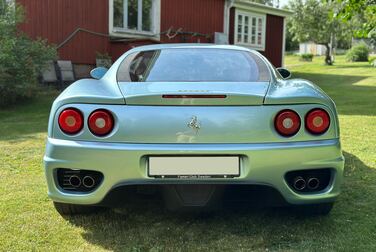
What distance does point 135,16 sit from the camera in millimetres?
15703

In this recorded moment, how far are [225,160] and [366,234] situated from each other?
1127mm

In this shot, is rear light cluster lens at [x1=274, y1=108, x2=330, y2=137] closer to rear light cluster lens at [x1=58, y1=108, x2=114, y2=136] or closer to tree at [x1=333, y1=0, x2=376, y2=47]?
rear light cluster lens at [x1=58, y1=108, x2=114, y2=136]

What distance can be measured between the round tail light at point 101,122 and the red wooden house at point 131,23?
Result: 10.6 metres

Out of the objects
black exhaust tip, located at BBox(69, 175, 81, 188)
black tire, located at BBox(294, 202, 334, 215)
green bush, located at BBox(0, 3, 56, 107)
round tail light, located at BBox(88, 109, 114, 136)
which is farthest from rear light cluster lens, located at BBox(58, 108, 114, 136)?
green bush, located at BBox(0, 3, 56, 107)

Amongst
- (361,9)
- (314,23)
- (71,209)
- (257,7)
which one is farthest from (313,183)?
(314,23)

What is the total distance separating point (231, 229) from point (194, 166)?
686 mm

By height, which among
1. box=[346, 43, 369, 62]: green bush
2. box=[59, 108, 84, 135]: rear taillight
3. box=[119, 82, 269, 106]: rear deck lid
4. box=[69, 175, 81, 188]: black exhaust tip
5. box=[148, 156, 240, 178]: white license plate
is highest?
box=[346, 43, 369, 62]: green bush

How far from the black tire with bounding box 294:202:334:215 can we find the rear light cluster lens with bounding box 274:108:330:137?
660 mm

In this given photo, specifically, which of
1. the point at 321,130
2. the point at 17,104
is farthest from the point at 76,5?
the point at 321,130

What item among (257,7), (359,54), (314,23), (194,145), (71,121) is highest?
(314,23)

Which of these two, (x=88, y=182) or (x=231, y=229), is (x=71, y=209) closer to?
(x=88, y=182)

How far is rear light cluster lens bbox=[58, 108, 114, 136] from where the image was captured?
9.57ft

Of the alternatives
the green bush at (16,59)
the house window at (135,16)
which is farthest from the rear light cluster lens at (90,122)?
the house window at (135,16)

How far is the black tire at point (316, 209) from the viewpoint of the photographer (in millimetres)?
3416
